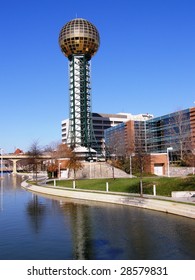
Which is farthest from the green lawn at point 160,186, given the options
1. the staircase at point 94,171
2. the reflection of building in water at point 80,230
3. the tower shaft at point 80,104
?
the tower shaft at point 80,104

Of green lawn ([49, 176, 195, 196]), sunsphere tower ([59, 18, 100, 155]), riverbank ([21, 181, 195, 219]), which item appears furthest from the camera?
sunsphere tower ([59, 18, 100, 155])

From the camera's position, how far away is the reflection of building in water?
680 inches

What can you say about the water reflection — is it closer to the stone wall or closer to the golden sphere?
the stone wall

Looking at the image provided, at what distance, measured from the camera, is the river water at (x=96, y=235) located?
17062 mm

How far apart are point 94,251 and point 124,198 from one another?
17702mm

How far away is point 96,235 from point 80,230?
209 cm

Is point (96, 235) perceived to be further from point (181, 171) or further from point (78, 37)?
point (78, 37)

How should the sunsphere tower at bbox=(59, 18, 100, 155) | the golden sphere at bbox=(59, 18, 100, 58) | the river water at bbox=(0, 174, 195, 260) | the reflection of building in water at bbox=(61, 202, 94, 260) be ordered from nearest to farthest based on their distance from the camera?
1. the river water at bbox=(0, 174, 195, 260)
2. the reflection of building in water at bbox=(61, 202, 94, 260)
3. the golden sphere at bbox=(59, 18, 100, 58)
4. the sunsphere tower at bbox=(59, 18, 100, 155)

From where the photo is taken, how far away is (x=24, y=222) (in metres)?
27.5

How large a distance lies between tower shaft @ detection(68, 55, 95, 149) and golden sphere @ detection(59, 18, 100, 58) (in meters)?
2.80

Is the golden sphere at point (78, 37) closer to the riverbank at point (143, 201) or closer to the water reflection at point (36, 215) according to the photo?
the riverbank at point (143, 201)

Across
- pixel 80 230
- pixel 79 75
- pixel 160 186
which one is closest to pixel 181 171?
pixel 160 186

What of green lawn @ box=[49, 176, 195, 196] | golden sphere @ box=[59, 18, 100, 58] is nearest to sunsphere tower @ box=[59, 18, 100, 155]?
golden sphere @ box=[59, 18, 100, 58]

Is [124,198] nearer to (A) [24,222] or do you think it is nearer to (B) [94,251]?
(A) [24,222]
